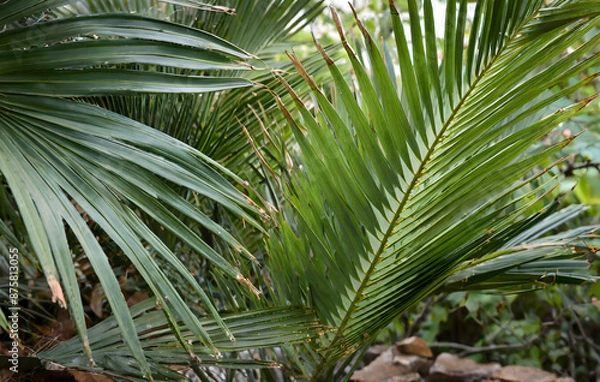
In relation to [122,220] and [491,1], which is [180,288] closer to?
[122,220]

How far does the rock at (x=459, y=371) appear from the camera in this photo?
1.98 metres

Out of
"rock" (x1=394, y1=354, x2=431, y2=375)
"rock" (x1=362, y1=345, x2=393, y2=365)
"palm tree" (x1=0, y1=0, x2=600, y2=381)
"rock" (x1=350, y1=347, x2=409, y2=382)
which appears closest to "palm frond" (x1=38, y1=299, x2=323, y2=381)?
"palm tree" (x1=0, y1=0, x2=600, y2=381)

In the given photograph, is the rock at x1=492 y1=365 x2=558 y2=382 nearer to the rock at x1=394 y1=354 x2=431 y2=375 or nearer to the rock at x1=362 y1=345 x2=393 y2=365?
the rock at x1=394 y1=354 x2=431 y2=375

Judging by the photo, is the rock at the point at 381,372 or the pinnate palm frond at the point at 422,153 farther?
the rock at the point at 381,372

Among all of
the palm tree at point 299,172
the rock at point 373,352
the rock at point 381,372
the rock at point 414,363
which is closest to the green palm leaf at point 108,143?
the palm tree at point 299,172

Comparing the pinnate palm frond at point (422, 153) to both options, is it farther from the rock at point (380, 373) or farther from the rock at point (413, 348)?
the rock at point (413, 348)

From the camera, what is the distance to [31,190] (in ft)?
2.16

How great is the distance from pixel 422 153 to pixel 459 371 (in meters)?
1.36

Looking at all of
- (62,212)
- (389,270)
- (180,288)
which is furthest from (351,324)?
(62,212)

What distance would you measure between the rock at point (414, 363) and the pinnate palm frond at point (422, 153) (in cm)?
112

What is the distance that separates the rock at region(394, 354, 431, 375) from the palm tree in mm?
1025

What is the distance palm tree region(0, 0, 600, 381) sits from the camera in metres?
0.71

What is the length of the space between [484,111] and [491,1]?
0.47ft

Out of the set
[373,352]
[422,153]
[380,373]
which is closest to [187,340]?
[422,153]
